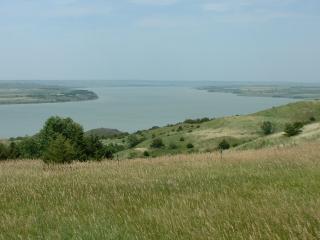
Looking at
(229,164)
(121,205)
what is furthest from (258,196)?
(229,164)

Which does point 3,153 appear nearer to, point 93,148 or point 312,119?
point 93,148

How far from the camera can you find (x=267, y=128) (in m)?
65.7

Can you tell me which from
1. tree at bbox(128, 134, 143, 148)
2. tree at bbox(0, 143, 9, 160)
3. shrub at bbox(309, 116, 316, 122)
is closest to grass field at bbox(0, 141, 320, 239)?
tree at bbox(0, 143, 9, 160)

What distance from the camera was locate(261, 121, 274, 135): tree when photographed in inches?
2549

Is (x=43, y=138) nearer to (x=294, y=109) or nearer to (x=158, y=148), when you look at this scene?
(x=158, y=148)

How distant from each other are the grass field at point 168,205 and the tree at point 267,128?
5479cm

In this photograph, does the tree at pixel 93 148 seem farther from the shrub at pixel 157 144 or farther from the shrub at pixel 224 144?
the shrub at pixel 157 144

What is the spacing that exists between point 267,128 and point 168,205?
60.8 m

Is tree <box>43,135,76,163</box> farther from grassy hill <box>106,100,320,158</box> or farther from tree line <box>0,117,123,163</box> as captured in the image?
grassy hill <box>106,100,320,158</box>

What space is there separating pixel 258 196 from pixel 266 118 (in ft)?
235

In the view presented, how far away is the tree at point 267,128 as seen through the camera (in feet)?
212

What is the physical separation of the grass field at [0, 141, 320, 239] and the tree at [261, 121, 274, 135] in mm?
54789

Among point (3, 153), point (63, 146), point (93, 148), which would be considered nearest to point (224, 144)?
point (93, 148)

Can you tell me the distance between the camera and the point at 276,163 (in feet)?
37.5
